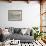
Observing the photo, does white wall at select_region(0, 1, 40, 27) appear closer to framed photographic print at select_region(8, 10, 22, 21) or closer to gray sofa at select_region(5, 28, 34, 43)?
framed photographic print at select_region(8, 10, 22, 21)

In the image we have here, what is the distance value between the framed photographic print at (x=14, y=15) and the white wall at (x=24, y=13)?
5.8 inches

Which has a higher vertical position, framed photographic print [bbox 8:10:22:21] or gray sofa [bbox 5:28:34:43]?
framed photographic print [bbox 8:10:22:21]

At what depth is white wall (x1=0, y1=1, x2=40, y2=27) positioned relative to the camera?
17.8 feet

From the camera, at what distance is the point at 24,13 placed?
5469 mm

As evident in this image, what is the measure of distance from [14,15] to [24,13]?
0.51m

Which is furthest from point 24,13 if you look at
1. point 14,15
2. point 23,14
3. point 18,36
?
point 18,36

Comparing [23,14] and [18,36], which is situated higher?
[23,14]

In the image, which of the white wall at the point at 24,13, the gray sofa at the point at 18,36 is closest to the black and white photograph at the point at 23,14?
the white wall at the point at 24,13

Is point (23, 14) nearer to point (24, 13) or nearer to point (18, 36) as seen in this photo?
point (24, 13)

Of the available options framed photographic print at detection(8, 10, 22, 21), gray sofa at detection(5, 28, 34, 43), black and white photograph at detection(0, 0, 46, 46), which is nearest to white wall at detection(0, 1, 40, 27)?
black and white photograph at detection(0, 0, 46, 46)

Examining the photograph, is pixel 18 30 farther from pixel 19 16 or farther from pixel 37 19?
pixel 37 19

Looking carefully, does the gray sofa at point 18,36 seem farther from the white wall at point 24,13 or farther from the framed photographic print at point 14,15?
the framed photographic print at point 14,15

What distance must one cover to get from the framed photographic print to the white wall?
15cm

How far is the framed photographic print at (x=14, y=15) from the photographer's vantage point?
5418mm
